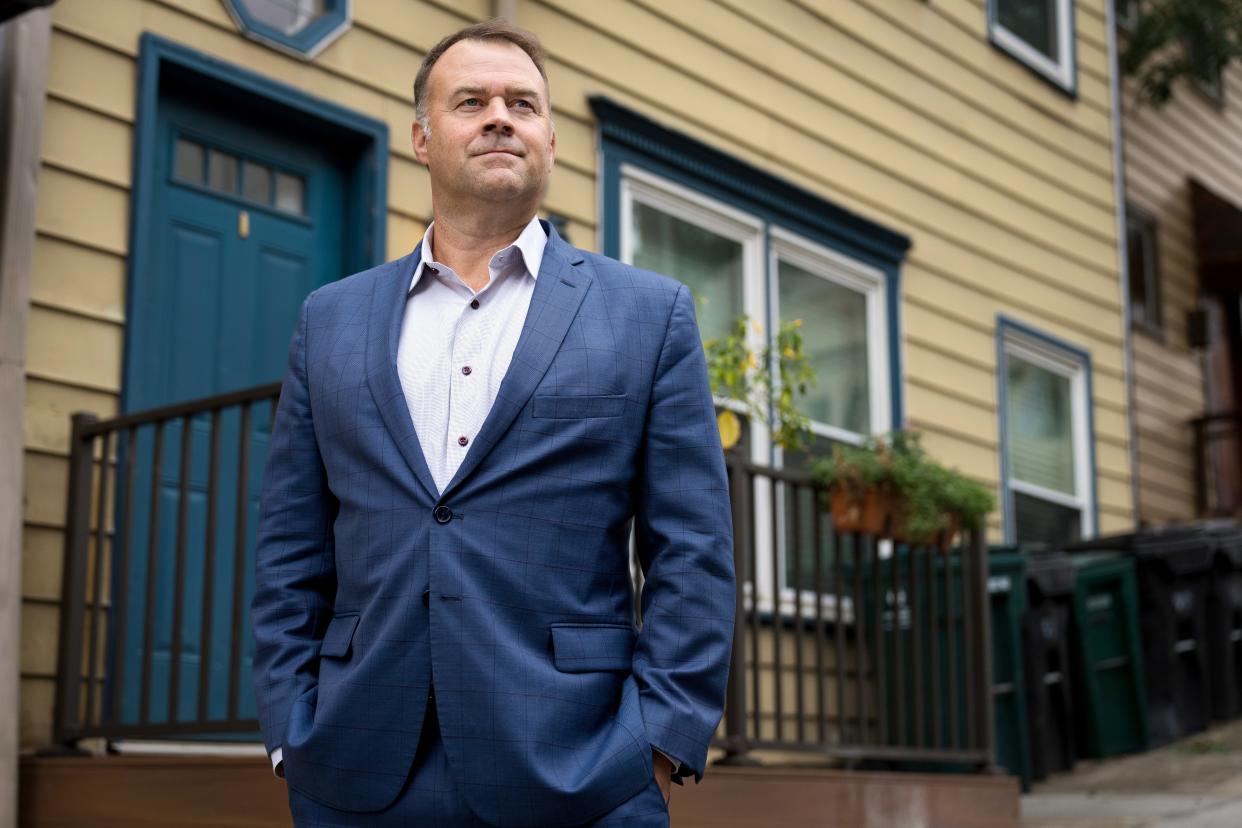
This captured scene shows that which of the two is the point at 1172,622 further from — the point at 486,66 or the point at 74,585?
the point at 486,66

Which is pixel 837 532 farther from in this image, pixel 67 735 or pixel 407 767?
pixel 407 767

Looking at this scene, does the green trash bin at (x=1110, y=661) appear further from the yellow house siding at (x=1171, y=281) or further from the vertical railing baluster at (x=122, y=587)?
the vertical railing baluster at (x=122, y=587)

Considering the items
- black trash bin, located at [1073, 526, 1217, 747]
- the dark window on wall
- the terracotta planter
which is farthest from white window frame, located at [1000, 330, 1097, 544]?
the terracotta planter

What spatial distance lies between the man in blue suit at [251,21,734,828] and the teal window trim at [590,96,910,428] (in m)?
4.21

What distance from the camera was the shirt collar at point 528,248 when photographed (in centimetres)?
242

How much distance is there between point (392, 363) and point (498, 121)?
40 cm

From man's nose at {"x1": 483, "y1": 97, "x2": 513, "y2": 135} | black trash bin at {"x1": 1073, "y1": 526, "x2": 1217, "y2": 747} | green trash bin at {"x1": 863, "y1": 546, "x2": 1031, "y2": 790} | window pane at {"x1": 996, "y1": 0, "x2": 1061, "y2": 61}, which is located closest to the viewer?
man's nose at {"x1": 483, "y1": 97, "x2": 513, "y2": 135}

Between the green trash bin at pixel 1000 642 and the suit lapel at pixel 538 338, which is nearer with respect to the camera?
the suit lapel at pixel 538 338

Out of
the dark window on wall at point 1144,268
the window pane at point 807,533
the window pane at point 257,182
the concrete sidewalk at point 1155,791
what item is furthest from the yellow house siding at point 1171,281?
the window pane at point 257,182

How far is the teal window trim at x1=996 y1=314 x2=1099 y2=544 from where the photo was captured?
911 centimetres

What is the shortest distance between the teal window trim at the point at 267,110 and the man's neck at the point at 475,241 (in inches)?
112

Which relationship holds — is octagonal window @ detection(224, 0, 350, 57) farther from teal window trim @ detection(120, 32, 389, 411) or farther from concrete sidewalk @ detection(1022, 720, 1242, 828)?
concrete sidewalk @ detection(1022, 720, 1242, 828)

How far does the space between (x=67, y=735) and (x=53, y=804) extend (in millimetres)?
202

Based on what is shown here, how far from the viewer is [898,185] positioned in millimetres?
8555
